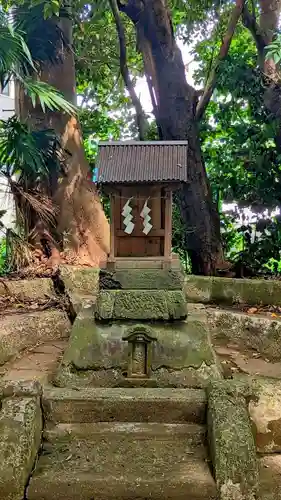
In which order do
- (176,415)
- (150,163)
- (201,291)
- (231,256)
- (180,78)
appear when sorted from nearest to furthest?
(176,415) → (150,163) → (201,291) → (180,78) → (231,256)

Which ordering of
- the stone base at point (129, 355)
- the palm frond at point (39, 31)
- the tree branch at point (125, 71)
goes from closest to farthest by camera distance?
the stone base at point (129, 355)
the palm frond at point (39, 31)
the tree branch at point (125, 71)

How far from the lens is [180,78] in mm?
6793

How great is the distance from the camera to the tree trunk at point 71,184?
265 inches

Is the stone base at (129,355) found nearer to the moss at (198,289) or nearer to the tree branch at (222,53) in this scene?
the moss at (198,289)

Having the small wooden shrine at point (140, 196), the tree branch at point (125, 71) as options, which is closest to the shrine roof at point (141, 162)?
the small wooden shrine at point (140, 196)

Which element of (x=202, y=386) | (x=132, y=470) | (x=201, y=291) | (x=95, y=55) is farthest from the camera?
(x=95, y=55)

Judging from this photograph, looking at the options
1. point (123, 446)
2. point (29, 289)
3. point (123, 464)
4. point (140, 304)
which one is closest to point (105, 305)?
point (140, 304)

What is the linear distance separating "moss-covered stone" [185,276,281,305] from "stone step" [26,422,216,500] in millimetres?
2636

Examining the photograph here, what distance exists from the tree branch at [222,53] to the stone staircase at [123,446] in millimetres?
4533

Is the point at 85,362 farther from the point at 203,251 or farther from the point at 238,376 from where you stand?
the point at 203,251

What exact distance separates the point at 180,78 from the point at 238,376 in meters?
4.58

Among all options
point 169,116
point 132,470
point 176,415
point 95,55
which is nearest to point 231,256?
point 169,116

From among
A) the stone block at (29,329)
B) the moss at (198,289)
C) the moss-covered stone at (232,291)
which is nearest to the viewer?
the stone block at (29,329)

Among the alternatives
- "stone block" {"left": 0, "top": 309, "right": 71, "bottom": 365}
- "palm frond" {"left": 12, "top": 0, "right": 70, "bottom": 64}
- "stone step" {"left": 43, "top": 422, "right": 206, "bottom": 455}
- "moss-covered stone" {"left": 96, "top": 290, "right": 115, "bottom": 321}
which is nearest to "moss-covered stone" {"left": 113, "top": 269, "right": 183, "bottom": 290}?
"moss-covered stone" {"left": 96, "top": 290, "right": 115, "bottom": 321}
